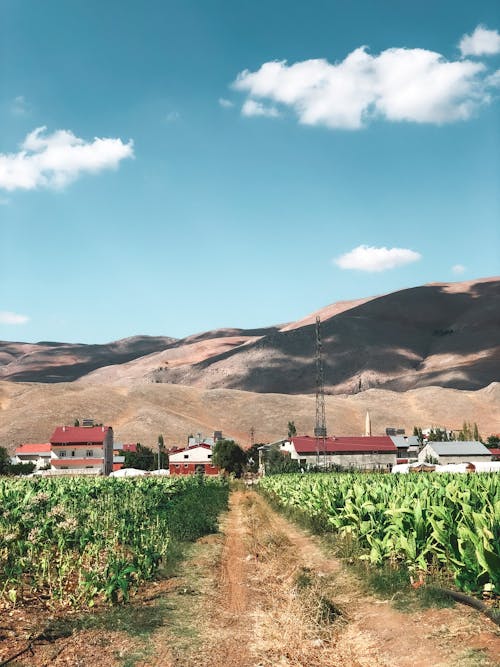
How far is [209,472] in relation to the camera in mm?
106500

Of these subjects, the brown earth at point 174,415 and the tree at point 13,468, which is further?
the brown earth at point 174,415

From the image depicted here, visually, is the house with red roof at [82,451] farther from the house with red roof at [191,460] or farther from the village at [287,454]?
the house with red roof at [191,460]

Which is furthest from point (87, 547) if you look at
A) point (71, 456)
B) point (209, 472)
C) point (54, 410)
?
point (54, 410)

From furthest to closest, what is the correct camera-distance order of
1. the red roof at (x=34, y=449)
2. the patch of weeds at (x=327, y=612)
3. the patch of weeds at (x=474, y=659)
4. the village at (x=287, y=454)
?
the red roof at (x=34, y=449) < the village at (x=287, y=454) < the patch of weeds at (x=327, y=612) < the patch of weeds at (x=474, y=659)

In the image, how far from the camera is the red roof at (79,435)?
Result: 109125mm

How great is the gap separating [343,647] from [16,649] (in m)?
4.92

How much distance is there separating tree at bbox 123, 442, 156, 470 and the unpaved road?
335ft

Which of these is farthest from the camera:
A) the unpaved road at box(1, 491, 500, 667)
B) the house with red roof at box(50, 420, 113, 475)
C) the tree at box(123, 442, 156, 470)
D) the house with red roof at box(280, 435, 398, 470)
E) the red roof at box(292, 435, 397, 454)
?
the tree at box(123, 442, 156, 470)

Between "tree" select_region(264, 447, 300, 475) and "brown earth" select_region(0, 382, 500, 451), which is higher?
"brown earth" select_region(0, 382, 500, 451)

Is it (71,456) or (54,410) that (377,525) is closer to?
(71,456)

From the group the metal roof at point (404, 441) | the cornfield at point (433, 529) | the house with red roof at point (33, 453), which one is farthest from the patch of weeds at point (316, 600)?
the house with red roof at point (33, 453)

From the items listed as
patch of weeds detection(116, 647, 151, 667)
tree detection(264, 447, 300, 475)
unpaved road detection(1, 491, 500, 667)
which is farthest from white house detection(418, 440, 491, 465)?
patch of weeds detection(116, 647, 151, 667)

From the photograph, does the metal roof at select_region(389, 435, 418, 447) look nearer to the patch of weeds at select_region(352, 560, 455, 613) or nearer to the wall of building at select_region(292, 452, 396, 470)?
the wall of building at select_region(292, 452, 396, 470)

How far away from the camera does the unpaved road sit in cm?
889
